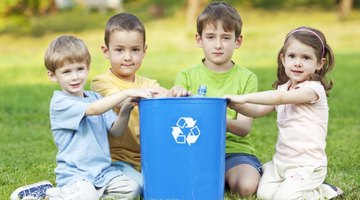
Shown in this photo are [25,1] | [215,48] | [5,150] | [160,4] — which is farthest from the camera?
[160,4]

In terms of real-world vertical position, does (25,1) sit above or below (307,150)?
above

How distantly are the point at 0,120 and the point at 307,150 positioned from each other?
4438 mm

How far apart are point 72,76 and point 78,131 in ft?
1.08

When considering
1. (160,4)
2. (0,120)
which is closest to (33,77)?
(0,120)

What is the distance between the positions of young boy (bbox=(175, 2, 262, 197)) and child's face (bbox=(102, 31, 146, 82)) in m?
0.34

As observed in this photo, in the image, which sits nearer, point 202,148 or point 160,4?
point 202,148

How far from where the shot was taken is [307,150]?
4.20 metres

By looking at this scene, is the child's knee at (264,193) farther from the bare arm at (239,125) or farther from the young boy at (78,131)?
the young boy at (78,131)

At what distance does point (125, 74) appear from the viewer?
14.9ft

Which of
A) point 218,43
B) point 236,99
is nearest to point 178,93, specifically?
point 236,99

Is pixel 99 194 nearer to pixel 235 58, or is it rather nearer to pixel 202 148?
pixel 202 148

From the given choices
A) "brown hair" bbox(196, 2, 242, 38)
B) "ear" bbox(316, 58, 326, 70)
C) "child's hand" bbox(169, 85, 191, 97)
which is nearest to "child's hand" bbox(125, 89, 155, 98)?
"child's hand" bbox(169, 85, 191, 97)

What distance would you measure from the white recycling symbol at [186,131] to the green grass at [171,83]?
0.76m

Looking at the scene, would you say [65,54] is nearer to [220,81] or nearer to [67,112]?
[67,112]
